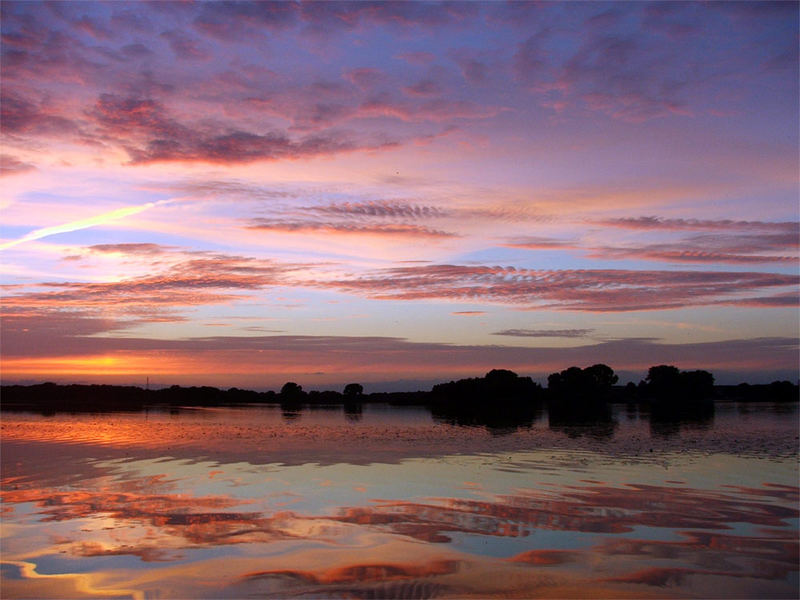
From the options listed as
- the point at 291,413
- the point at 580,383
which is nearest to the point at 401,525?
the point at 291,413

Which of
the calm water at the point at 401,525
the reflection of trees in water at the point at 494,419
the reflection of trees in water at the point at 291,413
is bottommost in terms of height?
the reflection of trees in water at the point at 291,413

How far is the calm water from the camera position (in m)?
11.7

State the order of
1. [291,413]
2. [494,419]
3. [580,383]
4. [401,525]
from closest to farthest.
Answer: [401,525], [494,419], [291,413], [580,383]

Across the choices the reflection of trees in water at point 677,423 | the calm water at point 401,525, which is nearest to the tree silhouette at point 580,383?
the reflection of trees in water at point 677,423

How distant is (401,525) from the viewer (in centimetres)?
1568

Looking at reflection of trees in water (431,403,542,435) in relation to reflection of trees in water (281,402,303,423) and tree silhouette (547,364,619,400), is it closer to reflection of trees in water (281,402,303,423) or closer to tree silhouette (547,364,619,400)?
reflection of trees in water (281,402,303,423)

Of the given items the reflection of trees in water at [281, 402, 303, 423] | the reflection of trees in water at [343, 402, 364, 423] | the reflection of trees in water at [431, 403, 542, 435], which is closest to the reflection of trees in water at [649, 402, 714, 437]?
the reflection of trees in water at [431, 403, 542, 435]

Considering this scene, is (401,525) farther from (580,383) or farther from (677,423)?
(580,383)

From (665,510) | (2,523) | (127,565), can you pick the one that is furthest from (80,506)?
(665,510)

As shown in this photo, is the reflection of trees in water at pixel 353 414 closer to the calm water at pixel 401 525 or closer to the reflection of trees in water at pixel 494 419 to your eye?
the reflection of trees in water at pixel 494 419

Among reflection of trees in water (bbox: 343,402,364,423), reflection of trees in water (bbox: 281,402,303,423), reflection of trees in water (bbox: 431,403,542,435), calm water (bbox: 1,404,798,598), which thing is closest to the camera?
calm water (bbox: 1,404,798,598)

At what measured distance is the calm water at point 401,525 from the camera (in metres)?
11.7

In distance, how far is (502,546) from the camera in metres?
13.9

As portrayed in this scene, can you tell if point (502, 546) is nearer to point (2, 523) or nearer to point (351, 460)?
point (2, 523)
